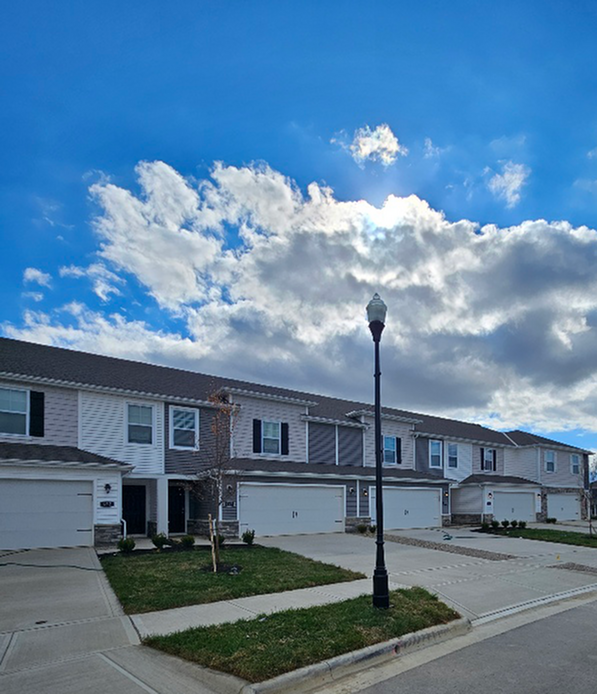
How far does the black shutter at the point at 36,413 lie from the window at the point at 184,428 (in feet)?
15.3

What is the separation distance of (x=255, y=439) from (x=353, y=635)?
674 inches

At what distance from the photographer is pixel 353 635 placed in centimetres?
749

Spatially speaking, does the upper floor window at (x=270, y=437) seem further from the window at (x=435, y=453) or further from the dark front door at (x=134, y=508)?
the window at (x=435, y=453)

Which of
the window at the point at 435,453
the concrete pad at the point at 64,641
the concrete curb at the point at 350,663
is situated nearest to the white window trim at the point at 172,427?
the concrete pad at the point at 64,641

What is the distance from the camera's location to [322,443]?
88.9 feet

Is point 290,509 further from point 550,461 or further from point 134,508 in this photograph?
point 550,461

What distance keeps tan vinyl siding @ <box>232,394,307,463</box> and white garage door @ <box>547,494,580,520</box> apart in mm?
20752

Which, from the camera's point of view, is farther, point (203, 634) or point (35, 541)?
point (35, 541)

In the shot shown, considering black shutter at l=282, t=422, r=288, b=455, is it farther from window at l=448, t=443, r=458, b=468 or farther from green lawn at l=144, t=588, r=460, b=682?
green lawn at l=144, t=588, r=460, b=682

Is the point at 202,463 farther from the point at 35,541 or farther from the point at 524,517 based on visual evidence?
the point at 524,517

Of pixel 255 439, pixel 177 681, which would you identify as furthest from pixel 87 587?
pixel 255 439

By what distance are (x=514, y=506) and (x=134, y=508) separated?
23532 mm

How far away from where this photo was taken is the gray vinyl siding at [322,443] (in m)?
26.6

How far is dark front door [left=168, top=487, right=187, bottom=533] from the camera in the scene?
22.7 m
